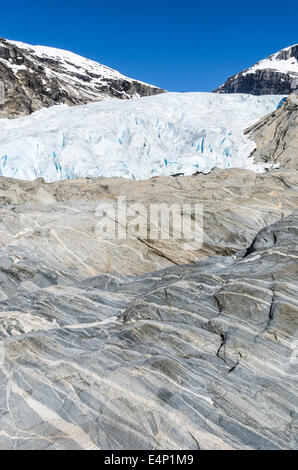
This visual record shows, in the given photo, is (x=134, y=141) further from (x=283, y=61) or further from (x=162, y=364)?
(x=283, y=61)

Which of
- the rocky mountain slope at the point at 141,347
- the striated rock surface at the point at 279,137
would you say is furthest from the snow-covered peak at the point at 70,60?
the rocky mountain slope at the point at 141,347

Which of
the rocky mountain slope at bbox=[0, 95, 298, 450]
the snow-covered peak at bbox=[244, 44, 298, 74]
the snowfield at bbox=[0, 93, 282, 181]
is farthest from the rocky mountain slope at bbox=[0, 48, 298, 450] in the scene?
the snow-covered peak at bbox=[244, 44, 298, 74]

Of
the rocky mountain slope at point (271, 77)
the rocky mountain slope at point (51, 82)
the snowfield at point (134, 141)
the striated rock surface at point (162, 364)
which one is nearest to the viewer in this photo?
the striated rock surface at point (162, 364)

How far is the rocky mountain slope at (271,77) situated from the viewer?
523 ft

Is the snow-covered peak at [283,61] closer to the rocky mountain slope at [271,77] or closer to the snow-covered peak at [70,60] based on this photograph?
the rocky mountain slope at [271,77]

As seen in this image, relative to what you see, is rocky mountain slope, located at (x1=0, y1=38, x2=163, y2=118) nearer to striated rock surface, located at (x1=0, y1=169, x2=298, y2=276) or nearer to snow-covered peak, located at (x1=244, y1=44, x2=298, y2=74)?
striated rock surface, located at (x1=0, y1=169, x2=298, y2=276)

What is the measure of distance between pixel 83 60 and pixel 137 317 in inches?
7076

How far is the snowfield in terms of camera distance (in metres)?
34.4

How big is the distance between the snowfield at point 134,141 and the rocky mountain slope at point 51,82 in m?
40.4

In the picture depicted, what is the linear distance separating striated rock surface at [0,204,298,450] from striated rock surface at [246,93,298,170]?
24882mm

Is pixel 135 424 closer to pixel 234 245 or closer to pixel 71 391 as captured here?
pixel 71 391

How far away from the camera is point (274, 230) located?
11.8 metres

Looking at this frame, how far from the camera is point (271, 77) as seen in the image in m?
163

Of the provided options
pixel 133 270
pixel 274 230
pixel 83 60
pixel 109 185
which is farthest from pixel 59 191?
pixel 83 60
